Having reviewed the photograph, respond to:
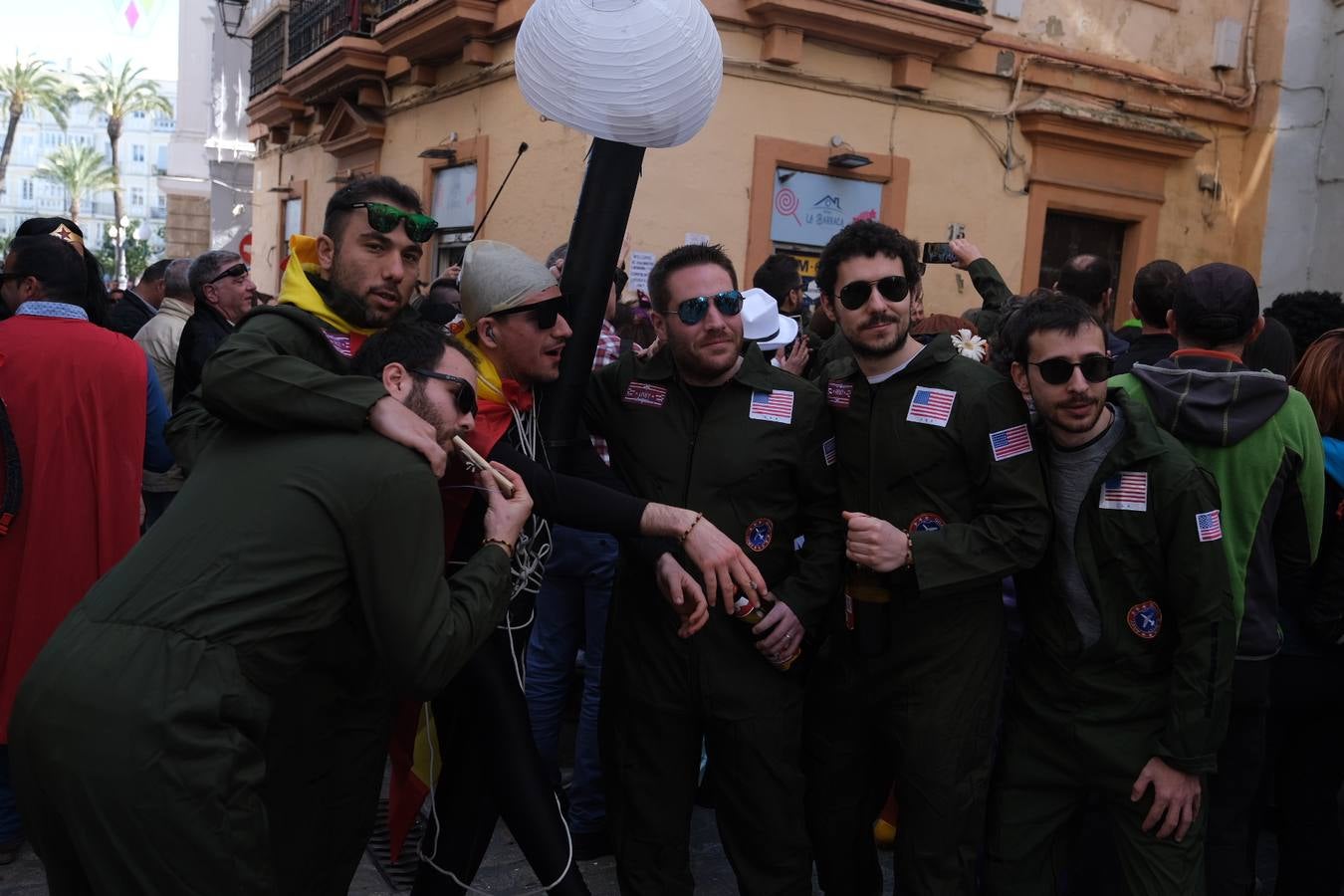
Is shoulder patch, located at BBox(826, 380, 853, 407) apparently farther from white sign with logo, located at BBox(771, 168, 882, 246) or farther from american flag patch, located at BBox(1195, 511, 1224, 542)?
white sign with logo, located at BBox(771, 168, 882, 246)

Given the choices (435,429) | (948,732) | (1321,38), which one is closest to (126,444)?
(435,429)

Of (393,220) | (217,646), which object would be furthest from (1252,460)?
(217,646)

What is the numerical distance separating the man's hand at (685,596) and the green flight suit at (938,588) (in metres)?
0.45

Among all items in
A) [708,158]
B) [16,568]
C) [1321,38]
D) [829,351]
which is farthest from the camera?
[1321,38]

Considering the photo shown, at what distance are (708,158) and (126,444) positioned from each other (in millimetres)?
6564

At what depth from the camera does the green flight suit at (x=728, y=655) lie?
319 centimetres

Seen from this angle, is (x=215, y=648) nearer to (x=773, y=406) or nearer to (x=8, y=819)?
(x=773, y=406)

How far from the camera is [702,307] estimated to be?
10.8 feet

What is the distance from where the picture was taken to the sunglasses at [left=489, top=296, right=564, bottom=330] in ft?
10.6

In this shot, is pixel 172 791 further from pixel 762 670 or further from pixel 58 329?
pixel 58 329

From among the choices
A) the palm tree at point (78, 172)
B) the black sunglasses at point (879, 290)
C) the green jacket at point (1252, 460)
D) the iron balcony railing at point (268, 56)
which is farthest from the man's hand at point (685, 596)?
the palm tree at point (78, 172)

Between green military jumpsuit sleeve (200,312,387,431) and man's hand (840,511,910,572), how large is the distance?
4.16 feet

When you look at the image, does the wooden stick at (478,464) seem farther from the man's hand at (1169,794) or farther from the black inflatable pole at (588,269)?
the man's hand at (1169,794)

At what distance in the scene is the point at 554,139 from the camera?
10.1 m
